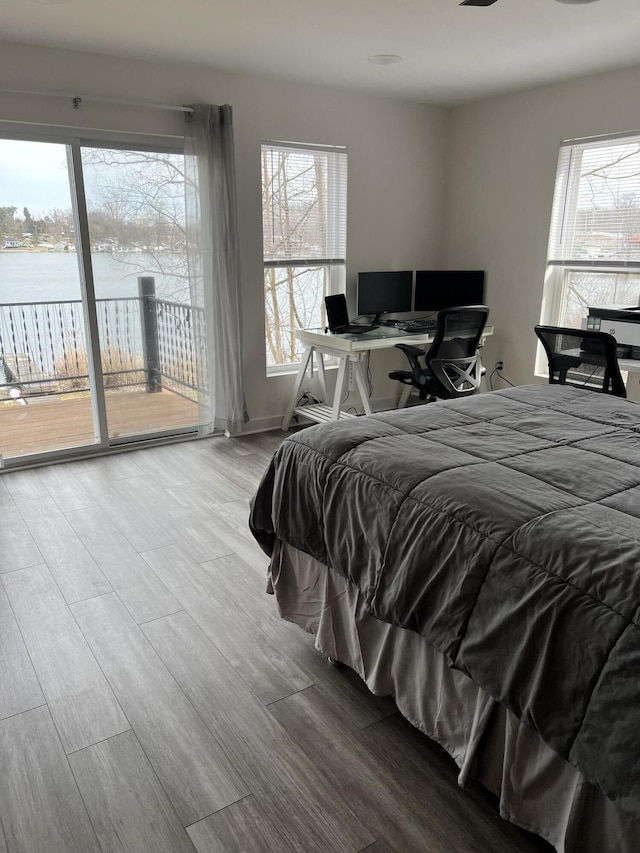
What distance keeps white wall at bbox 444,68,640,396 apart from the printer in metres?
0.91

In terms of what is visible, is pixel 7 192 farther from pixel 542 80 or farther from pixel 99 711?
pixel 542 80

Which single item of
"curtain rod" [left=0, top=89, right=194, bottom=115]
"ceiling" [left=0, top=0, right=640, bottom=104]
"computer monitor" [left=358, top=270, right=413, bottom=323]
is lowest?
"computer monitor" [left=358, top=270, right=413, bottom=323]

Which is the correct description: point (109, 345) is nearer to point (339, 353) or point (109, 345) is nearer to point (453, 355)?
point (339, 353)

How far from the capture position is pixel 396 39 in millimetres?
3393

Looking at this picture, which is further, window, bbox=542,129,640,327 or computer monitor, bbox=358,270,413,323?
computer monitor, bbox=358,270,413,323

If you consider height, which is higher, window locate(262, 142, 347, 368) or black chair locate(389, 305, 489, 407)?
window locate(262, 142, 347, 368)

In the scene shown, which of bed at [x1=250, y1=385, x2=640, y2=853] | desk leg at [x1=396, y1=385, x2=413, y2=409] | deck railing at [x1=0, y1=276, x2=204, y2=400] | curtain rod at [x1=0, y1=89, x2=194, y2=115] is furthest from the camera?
desk leg at [x1=396, y1=385, x2=413, y2=409]

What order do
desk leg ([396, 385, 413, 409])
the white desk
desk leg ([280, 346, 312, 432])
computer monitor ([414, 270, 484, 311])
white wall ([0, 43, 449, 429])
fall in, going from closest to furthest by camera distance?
white wall ([0, 43, 449, 429]) → the white desk → desk leg ([280, 346, 312, 432]) → computer monitor ([414, 270, 484, 311]) → desk leg ([396, 385, 413, 409])

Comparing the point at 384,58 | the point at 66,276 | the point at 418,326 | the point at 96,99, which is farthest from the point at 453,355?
the point at 96,99

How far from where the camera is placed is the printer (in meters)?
3.61

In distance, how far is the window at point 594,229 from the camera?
409cm

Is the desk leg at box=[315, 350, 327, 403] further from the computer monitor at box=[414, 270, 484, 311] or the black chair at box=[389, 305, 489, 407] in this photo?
the computer monitor at box=[414, 270, 484, 311]

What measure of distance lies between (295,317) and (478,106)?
2.20 metres

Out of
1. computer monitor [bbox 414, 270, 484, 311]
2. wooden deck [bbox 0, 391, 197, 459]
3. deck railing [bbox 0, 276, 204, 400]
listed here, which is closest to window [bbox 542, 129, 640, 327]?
computer monitor [bbox 414, 270, 484, 311]
